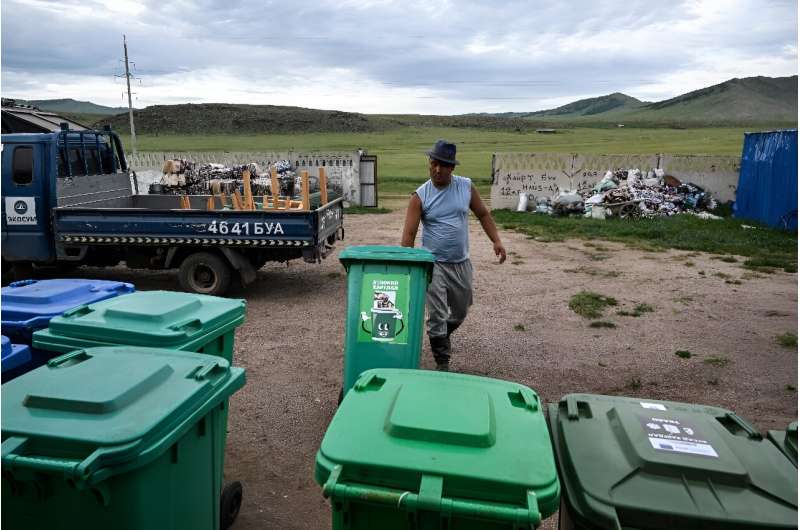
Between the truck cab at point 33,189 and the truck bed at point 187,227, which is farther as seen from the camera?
the truck cab at point 33,189

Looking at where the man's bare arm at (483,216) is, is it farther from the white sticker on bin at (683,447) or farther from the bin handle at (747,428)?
the white sticker on bin at (683,447)

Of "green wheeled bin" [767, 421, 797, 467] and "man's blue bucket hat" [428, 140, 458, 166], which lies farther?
"man's blue bucket hat" [428, 140, 458, 166]

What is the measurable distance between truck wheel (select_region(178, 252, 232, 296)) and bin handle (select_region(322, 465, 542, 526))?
5748 mm

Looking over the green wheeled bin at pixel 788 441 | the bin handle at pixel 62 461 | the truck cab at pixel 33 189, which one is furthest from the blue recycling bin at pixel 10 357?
the truck cab at pixel 33 189

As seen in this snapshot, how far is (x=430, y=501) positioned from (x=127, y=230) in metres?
6.39

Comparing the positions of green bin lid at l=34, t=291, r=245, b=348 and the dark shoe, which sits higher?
green bin lid at l=34, t=291, r=245, b=348

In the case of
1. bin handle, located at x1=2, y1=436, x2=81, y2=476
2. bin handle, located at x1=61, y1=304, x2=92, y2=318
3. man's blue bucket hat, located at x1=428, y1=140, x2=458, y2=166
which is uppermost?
man's blue bucket hat, located at x1=428, y1=140, x2=458, y2=166

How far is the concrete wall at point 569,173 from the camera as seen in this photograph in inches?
646

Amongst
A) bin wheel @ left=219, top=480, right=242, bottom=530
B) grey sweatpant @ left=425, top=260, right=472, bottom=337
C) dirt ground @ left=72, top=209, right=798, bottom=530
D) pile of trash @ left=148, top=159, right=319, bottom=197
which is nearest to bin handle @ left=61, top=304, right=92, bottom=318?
bin wheel @ left=219, top=480, right=242, bottom=530

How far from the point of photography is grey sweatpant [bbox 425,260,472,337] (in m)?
4.73

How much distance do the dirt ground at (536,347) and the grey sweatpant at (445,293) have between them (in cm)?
81

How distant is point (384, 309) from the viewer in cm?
405

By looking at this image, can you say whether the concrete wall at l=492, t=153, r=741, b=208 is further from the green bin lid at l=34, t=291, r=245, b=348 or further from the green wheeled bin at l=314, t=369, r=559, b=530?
the green wheeled bin at l=314, t=369, r=559, b=530

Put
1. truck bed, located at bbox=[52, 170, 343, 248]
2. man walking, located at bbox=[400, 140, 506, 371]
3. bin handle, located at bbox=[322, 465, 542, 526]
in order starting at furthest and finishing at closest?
truck bed, located at bbox=[52, 170, 343, 248] < man walking, located at bbox=[400, 140, 506, 371] < bin handle, located at bbox=[322, 465, 542, 526]
